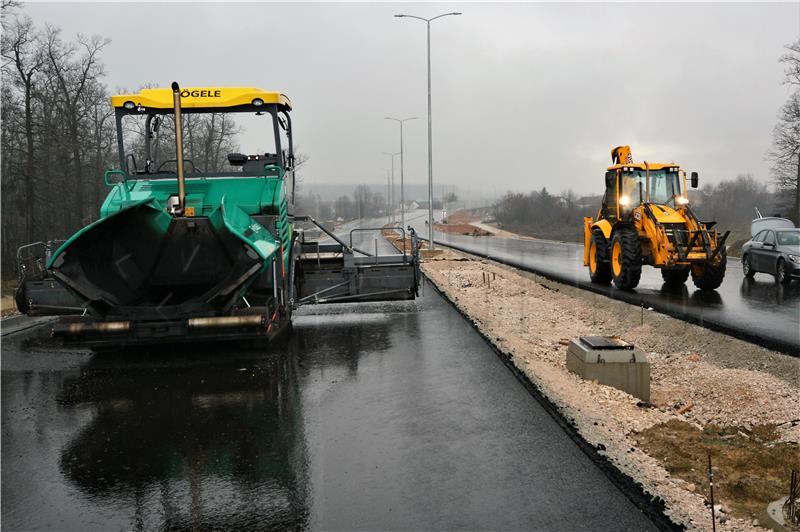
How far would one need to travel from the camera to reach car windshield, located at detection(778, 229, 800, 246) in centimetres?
1770

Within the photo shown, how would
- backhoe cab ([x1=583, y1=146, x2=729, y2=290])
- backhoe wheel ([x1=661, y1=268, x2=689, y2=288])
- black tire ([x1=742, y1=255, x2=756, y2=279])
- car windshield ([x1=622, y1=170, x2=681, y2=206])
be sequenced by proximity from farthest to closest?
black tire ([x1=742, y1=255, x2=756, y2=279])
backhoe wheel ([x1=661, y1=268, x2=689, y2=288])
car windshield ([x1=622, y1=170, x2=681, y2=206])
backhoe cab ([x1=583, y1=146, x2=729, y2=290])

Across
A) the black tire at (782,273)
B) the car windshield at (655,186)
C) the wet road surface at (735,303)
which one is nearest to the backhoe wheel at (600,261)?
the wet road surface at (735,303)

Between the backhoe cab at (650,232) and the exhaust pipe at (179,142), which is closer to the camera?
the exhaust pipe at (179,142)

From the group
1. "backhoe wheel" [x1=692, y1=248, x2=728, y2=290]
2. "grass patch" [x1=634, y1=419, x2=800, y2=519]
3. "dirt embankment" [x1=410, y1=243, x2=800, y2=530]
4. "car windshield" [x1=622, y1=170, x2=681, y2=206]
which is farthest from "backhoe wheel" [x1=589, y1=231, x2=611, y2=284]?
"grass patch" [x1=634, y1=419, x2=800, y2=519]

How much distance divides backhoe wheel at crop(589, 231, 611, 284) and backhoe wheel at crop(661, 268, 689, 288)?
4.96 feet

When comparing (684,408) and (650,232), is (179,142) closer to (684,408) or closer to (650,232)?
(684,408)

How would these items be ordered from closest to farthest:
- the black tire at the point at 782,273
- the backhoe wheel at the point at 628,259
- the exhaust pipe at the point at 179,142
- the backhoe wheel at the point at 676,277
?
the exhaust pipe at the point at 179,142, the backhoe wheel at the point at 628,259, the backhoe wheel at the point at 676,277, the black tire at the point at 782,273

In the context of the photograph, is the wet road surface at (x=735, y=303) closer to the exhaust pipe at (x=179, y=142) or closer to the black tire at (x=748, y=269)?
the black tire at (x=748, y=269)

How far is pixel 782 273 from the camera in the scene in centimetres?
1728

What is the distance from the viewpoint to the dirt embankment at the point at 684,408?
4531 millimetres

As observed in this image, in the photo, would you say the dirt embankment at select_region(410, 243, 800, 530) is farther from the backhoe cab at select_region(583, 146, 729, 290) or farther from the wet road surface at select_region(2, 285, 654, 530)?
the backhoe cab at select_region(583, 146, 729, 290)

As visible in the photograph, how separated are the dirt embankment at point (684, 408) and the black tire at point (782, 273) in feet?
23.5

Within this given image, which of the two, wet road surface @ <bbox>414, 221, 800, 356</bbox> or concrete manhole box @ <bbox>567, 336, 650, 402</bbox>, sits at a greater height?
concrete manhole box @ <bbox>567, 336, 650, 402</bbox>

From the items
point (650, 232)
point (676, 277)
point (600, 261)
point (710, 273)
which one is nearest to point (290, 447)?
point (650, 232)
